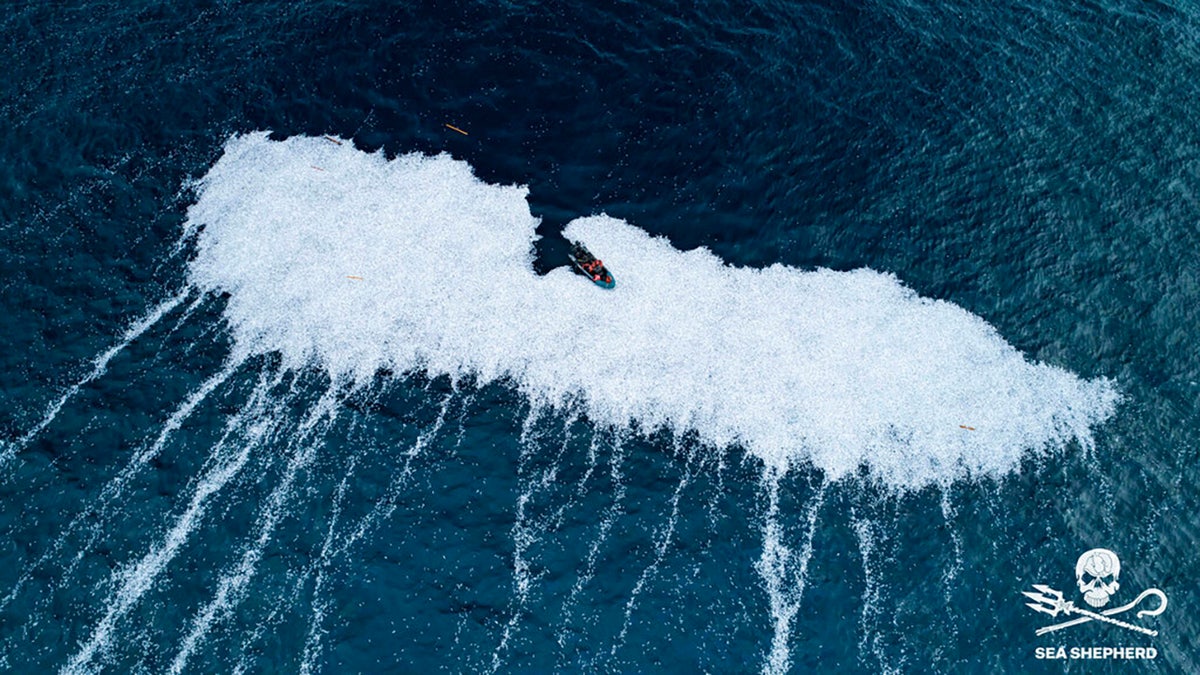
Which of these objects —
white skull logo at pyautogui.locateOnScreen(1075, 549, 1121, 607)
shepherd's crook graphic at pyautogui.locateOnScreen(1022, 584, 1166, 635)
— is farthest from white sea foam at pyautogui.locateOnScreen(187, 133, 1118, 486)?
shepherd's crook graphic at pyautogui.locateOnScreen(1022, 584, 1166, 635)

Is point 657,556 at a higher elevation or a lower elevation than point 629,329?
lower

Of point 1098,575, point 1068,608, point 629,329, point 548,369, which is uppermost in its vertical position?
point 629,329

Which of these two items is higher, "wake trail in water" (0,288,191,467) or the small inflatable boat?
the small inflatable boat

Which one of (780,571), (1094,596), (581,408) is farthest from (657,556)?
(1094,596)

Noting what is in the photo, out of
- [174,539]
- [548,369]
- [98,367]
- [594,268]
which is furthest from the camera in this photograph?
[594,268]

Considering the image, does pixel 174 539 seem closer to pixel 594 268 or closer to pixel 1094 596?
pixel 594 268

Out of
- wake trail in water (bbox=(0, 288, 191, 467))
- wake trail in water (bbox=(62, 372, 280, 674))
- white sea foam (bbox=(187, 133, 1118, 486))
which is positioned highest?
white sea foam (bbox=(187, 133, 1118, 486))

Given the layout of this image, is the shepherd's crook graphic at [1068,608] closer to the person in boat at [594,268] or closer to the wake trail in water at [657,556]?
the wake trail in water at [657,556]

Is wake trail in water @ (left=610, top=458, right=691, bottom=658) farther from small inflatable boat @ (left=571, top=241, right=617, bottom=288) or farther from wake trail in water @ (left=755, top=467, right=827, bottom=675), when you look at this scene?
small inflatable boat @ (left=571, top=241, right=617, bottom=288)
